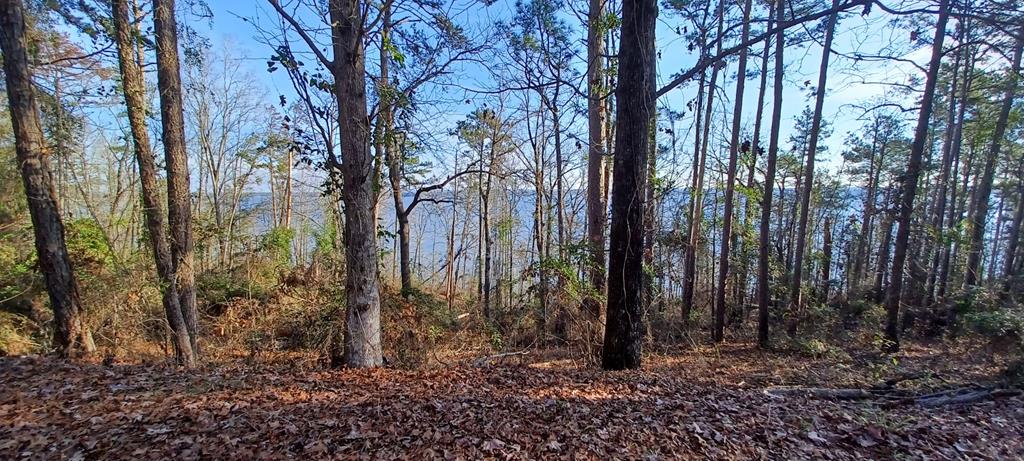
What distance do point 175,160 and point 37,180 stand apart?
1592mm

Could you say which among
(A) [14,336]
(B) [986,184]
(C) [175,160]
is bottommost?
(A) [14,336]

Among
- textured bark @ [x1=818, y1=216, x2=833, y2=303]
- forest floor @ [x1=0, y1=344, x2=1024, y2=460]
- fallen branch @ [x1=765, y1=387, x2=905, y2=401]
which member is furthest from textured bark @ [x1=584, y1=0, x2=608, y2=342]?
textured bark @ [x1=818, y1=216, x2=833, y2=303]

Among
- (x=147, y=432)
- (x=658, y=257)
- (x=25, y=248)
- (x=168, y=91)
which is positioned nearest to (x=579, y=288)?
(x=147, y=432)

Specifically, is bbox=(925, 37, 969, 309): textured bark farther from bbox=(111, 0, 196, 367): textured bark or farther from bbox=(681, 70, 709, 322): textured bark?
bbox=(111, 0, 196, 367): textured bark

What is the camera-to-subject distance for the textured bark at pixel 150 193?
5934 millimetres

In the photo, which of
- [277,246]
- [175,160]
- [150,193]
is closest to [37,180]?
[150,193]

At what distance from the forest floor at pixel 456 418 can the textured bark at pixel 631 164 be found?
859 mm

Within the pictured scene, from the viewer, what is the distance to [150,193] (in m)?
6.21

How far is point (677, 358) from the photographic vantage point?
28.8 ft

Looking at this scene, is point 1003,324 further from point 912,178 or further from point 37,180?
point 37,180

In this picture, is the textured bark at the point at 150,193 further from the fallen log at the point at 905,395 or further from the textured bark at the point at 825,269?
the textured bark at the point at 825,269

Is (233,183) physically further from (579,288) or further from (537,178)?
(579,288)

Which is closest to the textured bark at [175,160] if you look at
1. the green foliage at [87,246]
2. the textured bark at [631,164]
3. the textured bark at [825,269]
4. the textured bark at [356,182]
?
the green foliage at [87,246]

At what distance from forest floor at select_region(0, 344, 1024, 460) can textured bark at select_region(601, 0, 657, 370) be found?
0.86 metres
